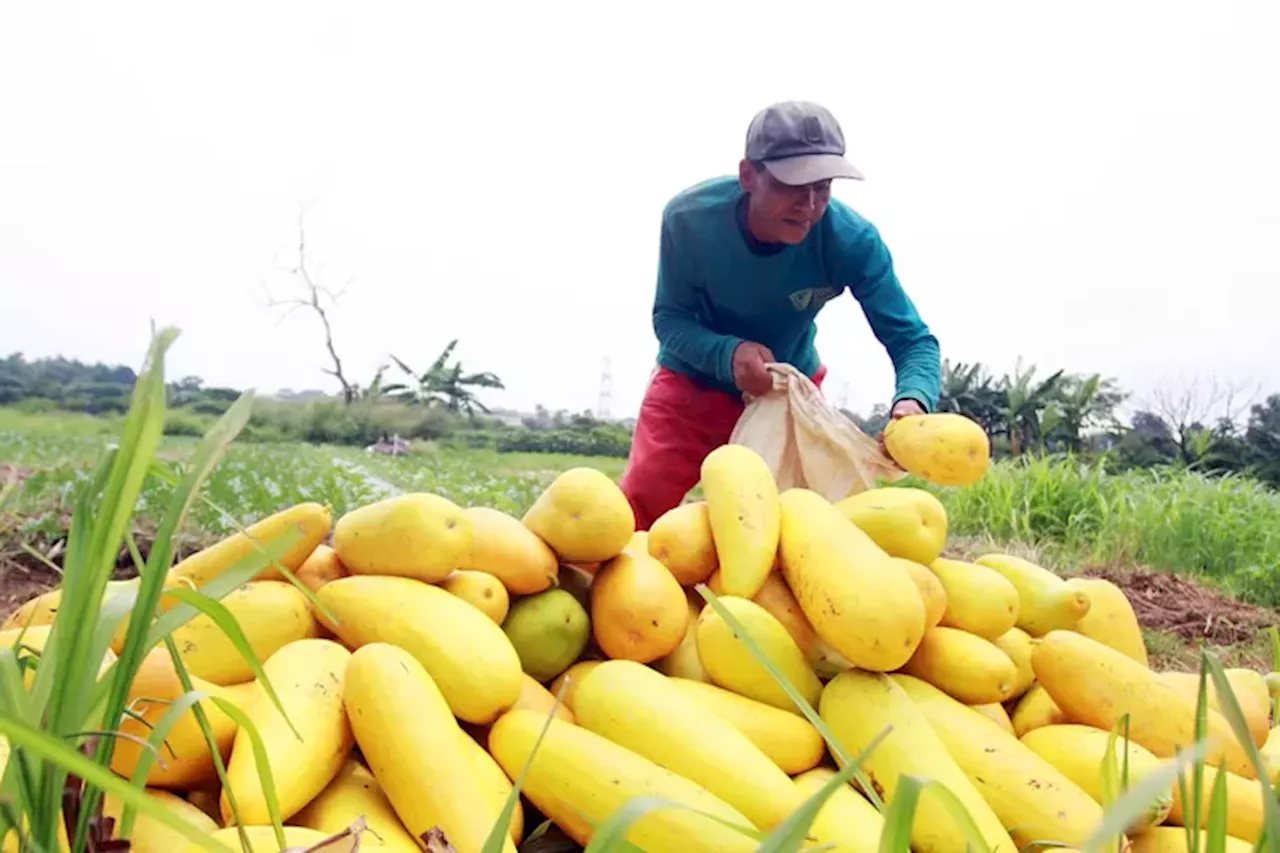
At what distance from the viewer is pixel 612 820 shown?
0.56 m

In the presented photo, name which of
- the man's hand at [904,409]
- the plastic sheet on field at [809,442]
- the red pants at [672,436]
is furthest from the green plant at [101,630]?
the red pants at [672,436]

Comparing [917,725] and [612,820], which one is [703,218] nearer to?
[917,725]

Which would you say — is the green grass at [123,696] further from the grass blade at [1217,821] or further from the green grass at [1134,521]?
the green grass at [1134,521]

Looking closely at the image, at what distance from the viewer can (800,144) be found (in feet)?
9.87

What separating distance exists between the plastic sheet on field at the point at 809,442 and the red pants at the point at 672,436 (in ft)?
3.41

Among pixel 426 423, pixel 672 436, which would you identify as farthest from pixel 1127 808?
pixel 426 423

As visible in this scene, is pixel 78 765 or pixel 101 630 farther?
pixel 101 630

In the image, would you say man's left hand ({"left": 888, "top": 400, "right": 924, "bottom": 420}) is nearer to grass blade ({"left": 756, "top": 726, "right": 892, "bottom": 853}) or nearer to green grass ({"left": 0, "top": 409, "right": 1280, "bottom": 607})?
grass blade ({"left": 756, "top": 726, "right": 892, "bottom": 853})

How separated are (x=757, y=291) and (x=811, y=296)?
0.21 metres

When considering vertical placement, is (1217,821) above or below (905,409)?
below

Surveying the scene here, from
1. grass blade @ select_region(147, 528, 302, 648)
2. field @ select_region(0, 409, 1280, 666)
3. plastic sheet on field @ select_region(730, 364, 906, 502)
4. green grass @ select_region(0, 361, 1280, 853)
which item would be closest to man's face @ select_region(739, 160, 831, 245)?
plastic sheet on field @ select_region(730, 364, 906, 502)

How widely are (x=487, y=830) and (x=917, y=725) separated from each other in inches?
24.0

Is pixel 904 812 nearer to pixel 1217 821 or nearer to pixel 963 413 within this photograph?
pixel 1217 821

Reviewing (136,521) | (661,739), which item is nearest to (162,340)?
(661,739)
